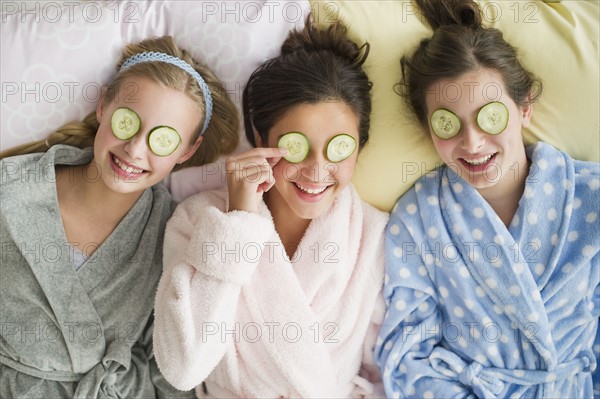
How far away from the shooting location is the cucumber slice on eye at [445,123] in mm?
1590

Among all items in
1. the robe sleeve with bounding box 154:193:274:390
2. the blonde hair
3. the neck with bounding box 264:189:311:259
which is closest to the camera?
the robe sleeve with bounding box 154:193:274:390

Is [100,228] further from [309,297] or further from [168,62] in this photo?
[309,297]

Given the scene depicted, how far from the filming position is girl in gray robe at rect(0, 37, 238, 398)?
1646mm

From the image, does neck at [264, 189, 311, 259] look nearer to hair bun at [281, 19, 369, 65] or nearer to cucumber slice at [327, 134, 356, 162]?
cucumber slice at [327, 134, 356, 162]

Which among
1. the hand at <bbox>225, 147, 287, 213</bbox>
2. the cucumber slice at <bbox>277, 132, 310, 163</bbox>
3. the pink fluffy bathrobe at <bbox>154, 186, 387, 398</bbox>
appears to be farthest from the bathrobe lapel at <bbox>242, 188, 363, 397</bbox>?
the cucumber slice at <bbox>277, 132, 310, 163</bbox>

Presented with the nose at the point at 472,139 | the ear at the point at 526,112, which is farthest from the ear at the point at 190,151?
the ear at the point at 526,112

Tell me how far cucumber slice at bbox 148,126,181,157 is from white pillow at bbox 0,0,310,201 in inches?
9.5

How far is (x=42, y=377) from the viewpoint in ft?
5.64

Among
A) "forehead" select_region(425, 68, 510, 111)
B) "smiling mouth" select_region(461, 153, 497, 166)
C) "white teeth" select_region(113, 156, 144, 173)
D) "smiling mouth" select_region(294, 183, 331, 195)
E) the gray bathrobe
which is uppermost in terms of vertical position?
"forehead" select_region(425, 68, 510, 111)

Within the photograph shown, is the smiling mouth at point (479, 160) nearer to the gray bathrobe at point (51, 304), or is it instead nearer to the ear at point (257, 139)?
the ear at point (257, 139)

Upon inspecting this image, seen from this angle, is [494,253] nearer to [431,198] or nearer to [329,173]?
[431,198]

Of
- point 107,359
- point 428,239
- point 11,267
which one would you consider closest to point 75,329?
point 107,359

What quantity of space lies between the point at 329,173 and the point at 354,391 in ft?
2.02

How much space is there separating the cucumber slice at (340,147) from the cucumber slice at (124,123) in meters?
0.48
